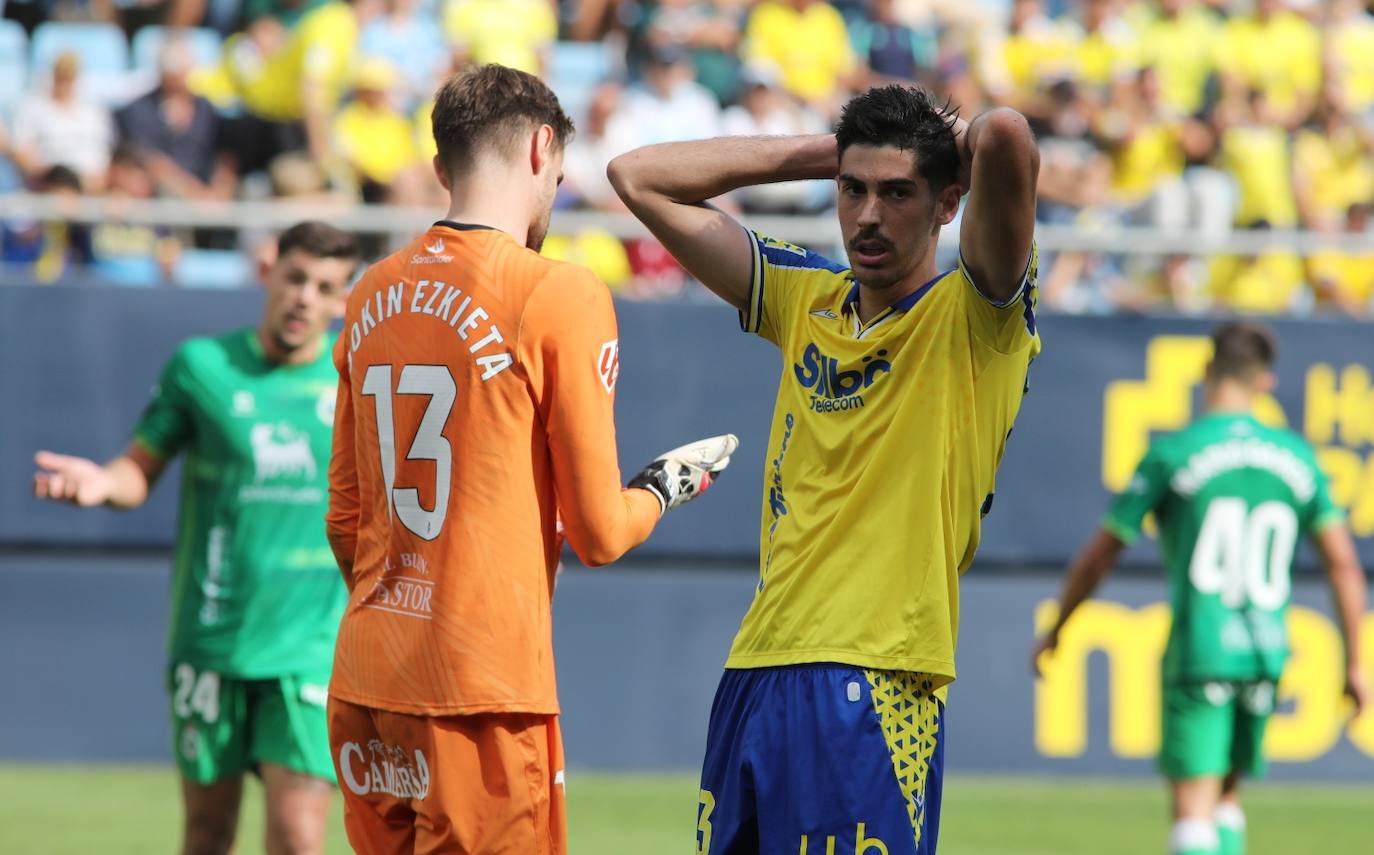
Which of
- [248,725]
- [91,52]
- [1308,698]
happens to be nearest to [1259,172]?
[1308,698]

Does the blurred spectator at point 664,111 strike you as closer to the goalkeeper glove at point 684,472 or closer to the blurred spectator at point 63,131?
the blurred spectator at point 63,131

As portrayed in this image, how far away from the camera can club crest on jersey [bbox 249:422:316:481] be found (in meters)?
6.63

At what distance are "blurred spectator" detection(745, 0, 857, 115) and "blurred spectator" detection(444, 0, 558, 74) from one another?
173cm

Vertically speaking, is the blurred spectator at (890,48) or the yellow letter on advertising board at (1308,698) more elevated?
the blurred spectator at (890,48)

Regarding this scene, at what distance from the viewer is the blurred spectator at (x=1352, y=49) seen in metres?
15.1

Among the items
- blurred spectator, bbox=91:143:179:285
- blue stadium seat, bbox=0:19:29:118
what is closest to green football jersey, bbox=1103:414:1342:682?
blurred spectator, bbox=91:143:179:285

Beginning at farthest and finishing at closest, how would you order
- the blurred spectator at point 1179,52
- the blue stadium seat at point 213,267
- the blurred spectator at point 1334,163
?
the blurred spectator at point 1179,52 < the blurred spectator at point 1334,163 < the blue stadium seat at point 213,267

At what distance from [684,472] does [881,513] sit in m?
0.47

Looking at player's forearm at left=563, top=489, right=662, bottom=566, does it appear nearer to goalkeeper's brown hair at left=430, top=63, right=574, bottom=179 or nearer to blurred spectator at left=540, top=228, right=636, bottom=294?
goalkeeper's brown hair at left=430, top=63, right=574, bottom=179

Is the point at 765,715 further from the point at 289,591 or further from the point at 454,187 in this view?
the point at 289,591

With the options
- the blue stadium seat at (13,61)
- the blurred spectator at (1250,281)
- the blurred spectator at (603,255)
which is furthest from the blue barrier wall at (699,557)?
the blue stadium seat at (13,61)

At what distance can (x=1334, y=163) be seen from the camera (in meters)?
14.0

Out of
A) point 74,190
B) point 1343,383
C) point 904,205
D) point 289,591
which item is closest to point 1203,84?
point 1343,383

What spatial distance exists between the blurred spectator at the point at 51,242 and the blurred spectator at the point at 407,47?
2.39m
